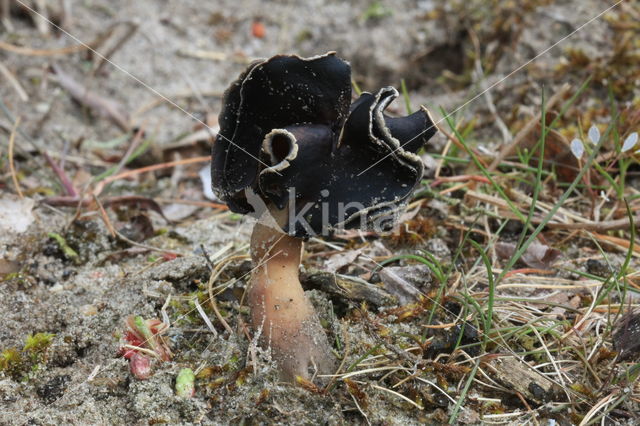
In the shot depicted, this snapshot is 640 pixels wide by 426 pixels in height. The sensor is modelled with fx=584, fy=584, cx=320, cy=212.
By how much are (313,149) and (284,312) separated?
2.01ft

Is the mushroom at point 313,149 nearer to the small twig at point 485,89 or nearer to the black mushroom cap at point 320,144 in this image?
the black mushroom cap at point 320,144

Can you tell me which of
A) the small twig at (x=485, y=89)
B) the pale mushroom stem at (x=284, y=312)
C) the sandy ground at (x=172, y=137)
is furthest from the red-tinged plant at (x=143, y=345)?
the small twig at (x=485, y=89)

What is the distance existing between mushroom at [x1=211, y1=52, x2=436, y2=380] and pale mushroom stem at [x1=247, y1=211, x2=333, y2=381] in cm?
10

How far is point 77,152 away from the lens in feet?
13.0

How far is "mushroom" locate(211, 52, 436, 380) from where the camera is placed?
180 centimetres

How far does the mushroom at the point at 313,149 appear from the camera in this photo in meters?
1.80

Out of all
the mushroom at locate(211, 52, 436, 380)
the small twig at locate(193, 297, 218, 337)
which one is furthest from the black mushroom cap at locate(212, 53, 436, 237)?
the small twig at locate(193, 297, 218, 337)

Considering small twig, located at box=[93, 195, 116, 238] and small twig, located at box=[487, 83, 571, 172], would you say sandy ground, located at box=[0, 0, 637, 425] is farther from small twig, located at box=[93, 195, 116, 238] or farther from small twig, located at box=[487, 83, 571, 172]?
small twig, located at box=[487, 83, 571, 172]

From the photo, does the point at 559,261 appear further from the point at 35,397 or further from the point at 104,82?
the point at 104,82

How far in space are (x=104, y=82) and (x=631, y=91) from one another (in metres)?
3.75

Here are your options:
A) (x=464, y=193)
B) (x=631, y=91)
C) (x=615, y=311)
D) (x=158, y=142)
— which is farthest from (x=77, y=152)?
(x=631, y=91)

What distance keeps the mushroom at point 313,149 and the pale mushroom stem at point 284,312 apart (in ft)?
0.33

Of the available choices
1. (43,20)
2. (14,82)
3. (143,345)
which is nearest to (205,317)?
(143,345)

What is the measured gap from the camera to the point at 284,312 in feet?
6.77
